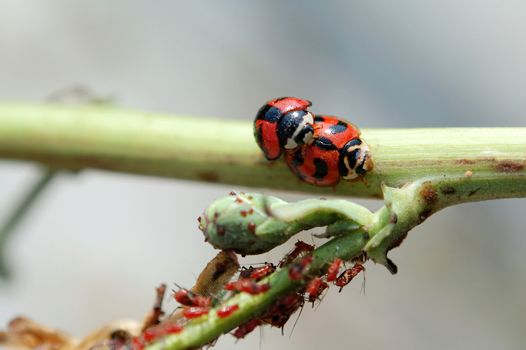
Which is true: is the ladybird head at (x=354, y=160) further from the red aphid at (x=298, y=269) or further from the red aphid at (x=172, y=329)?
the red aphid at (x=172, y=329)

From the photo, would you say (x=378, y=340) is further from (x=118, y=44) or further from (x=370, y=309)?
(x=118, y=44)

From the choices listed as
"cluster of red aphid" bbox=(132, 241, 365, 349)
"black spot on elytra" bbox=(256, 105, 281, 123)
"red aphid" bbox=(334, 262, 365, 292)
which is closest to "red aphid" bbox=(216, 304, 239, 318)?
"cluster of red aphid" bbox=(132, 241, 365, 349)

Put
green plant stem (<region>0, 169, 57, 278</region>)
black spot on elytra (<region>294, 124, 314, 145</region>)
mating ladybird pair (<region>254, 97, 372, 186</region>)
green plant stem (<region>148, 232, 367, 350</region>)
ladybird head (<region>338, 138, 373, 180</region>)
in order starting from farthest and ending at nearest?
green plant stem (<region>0, 169, 57, 278</region>) < black spot on elytra (<region>294, 124, 314, 145</region>) < mating ladybird pair (<region>254, 97, 372, 186</region>) < ladybird head (<region>338, 138, 373, 180</region>) < green plant stem (<region>148, 232, 367, 350</region>)

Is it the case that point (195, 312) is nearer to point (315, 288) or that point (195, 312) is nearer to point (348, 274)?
point (315, 288)

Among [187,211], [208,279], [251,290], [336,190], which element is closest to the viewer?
[251,290]

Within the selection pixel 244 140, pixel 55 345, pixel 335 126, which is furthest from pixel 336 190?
pixel 55 345

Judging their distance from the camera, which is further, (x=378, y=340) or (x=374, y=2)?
(x=374, y=2)

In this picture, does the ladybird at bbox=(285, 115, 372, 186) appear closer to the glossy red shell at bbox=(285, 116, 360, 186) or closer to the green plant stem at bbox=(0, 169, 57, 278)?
the glossy red shell at bbox=(285, 116, 360, 186)
